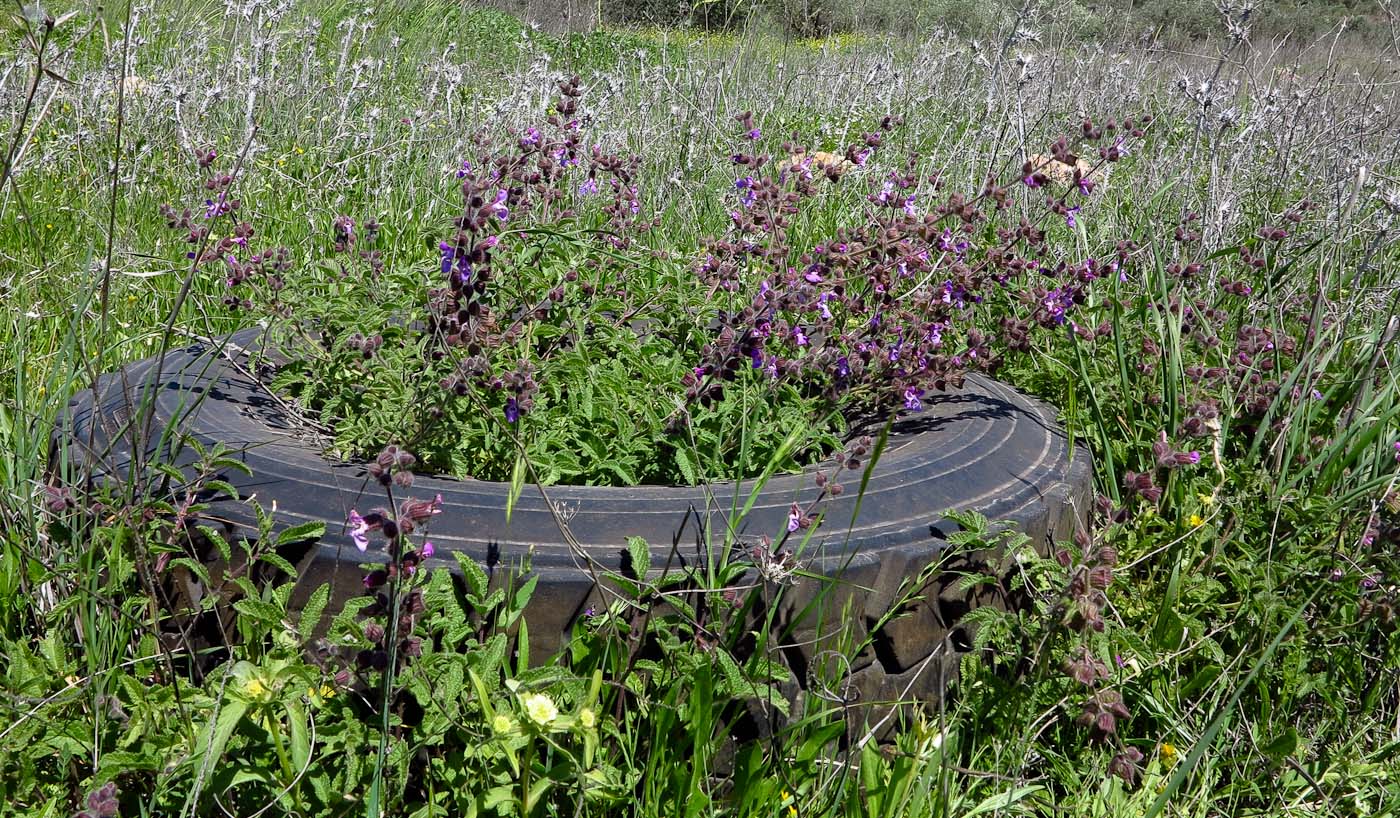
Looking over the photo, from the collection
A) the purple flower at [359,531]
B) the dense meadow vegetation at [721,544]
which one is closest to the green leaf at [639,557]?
the dense meadow vegetation at [721,544]

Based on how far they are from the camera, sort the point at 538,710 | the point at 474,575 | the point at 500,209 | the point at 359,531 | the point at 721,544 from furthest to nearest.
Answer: the point at 500,209
the point at 721,544
the point at 474,575
the point at 359,531
the point at 538,710

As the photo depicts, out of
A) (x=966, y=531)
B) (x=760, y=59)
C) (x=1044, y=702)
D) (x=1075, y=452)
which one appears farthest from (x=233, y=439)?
(x=760, y=59)

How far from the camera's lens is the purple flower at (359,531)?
5.10 ft

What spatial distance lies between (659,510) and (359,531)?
55 centimetres

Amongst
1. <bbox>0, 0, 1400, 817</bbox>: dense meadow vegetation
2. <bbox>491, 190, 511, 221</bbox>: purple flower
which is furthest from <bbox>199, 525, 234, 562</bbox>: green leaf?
<bbox>491, 190, 511, 221</bbox>: purple flower

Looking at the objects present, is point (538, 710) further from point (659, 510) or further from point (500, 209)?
point (500, 209)

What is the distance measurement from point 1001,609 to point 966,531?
200 mm

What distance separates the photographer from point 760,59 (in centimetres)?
742

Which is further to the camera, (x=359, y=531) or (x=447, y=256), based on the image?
(x=447, y=256)

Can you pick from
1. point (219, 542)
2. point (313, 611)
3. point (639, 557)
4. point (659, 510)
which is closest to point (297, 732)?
point (313, 611)

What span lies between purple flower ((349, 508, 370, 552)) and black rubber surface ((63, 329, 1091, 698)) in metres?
0.05

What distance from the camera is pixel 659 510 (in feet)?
6.24

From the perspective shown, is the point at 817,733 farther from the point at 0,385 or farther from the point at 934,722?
the point at 0,385

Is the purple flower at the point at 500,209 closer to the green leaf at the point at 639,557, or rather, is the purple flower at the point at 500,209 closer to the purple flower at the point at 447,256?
the purple flower at the point at 447,256
